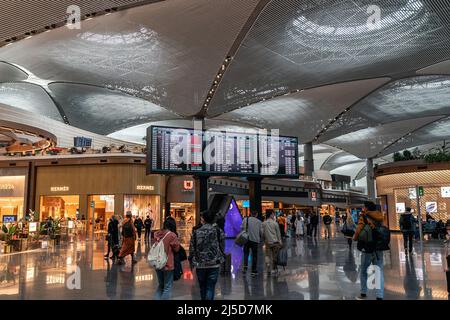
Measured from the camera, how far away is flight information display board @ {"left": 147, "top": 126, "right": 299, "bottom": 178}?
1460cm

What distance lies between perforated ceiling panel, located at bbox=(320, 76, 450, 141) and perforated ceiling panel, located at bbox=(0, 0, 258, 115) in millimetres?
13437

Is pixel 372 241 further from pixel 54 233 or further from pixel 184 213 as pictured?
pixel 184 213

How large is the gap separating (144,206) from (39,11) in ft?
54.0

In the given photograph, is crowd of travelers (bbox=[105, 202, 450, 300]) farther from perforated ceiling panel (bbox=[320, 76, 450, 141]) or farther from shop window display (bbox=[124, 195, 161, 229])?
perforated ceiling panel (bbox=[320, 76, 450, 141])

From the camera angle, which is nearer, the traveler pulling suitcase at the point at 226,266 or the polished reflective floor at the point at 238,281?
the polished reflective floor at the point at 238,281

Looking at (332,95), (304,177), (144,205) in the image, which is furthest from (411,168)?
(304,177)

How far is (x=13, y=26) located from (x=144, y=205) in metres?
15.6

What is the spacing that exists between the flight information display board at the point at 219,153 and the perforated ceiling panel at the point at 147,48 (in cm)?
554

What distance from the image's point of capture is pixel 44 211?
98.0 feet

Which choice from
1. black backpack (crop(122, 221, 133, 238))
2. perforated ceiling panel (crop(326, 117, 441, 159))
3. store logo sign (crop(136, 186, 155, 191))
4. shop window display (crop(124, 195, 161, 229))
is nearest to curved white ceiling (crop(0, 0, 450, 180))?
perforated ceiling panel (crop(326, 117, 441, 159))

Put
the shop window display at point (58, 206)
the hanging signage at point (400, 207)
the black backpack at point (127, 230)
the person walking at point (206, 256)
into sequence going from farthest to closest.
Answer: the shop window display at point (58, 206)
the hanging signage at point (400, 207)
the black backpack at point (127, 230)
the person walking at point (206, 256)

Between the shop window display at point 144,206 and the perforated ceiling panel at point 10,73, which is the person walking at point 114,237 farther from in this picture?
the perforated ceiling panel at point 10,73

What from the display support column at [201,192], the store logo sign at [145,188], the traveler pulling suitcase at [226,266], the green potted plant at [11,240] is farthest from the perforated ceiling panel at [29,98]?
the traveler pulling suitcase at [226,266]

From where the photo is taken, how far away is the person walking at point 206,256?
5.08 m
